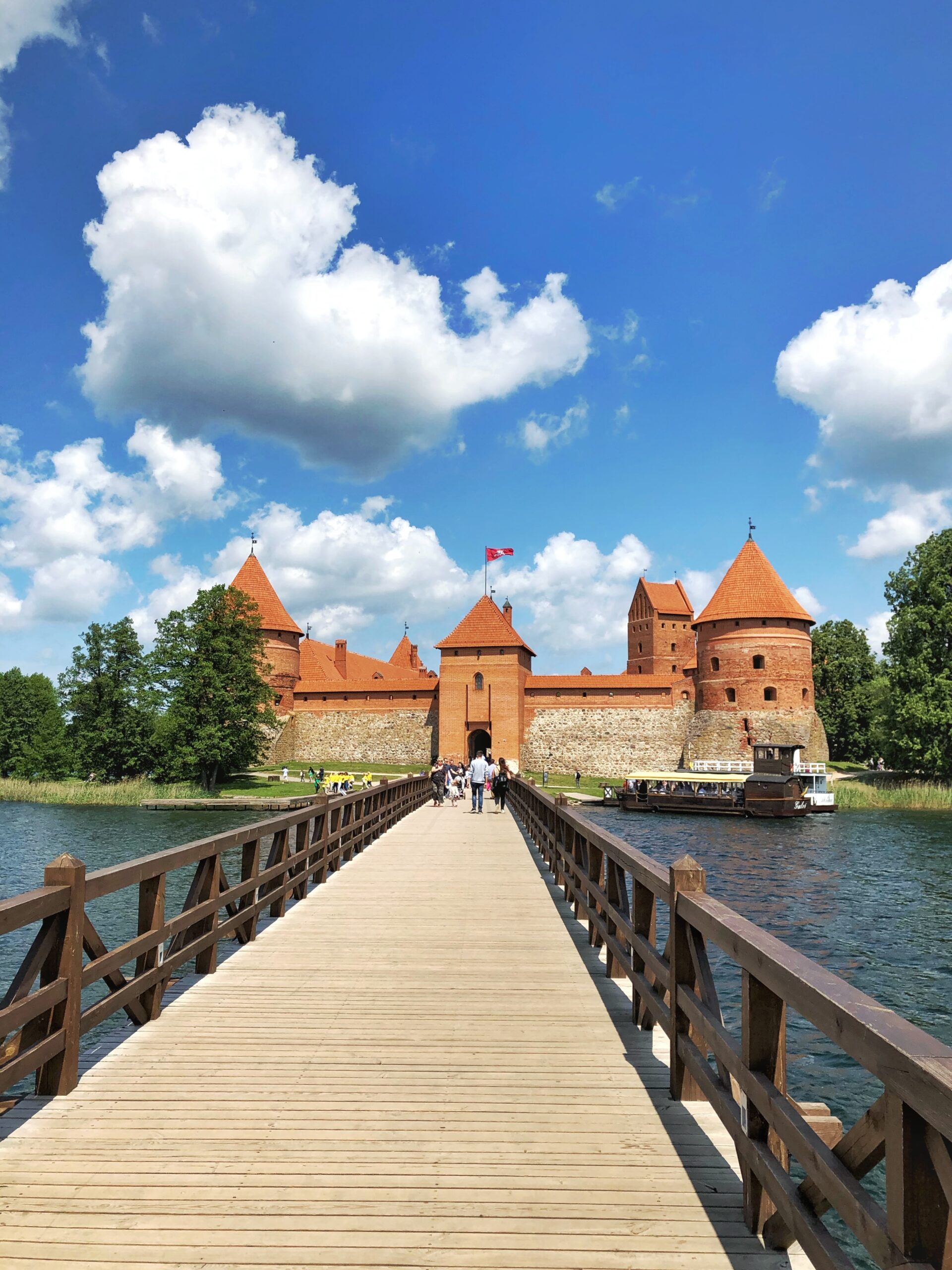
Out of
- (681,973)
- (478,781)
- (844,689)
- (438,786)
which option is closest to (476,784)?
(478,781)

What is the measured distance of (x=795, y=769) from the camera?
36.5 meters

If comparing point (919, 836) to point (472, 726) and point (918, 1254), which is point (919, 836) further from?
point (918, 1254)

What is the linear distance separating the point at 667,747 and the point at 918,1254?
143 ft

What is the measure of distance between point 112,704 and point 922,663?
119ft

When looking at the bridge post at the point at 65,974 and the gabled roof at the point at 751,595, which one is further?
the gabled roof at the point at 751,595

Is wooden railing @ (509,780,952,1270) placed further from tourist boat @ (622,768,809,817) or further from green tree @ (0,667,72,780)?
green tree @ (0,667,72,780)

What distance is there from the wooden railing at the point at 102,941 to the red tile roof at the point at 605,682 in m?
37.9

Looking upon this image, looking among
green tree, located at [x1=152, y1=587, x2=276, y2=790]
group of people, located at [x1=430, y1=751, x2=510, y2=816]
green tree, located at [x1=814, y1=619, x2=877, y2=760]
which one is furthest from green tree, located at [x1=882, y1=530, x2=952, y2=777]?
green tree, located at [x1=152, y1=587, x2=276, y2=790]

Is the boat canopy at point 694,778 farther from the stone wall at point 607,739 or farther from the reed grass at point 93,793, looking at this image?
the reed grass at point 93,793

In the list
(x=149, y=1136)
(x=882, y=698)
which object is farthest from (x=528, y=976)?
(x=882, y=698)

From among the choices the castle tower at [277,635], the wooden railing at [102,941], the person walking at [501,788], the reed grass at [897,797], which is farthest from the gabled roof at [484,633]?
the wooden railing at [102,941]

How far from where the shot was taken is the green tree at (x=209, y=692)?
3738cm

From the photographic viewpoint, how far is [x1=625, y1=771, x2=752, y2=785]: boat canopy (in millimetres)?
33719

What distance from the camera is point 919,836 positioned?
81.9ft
